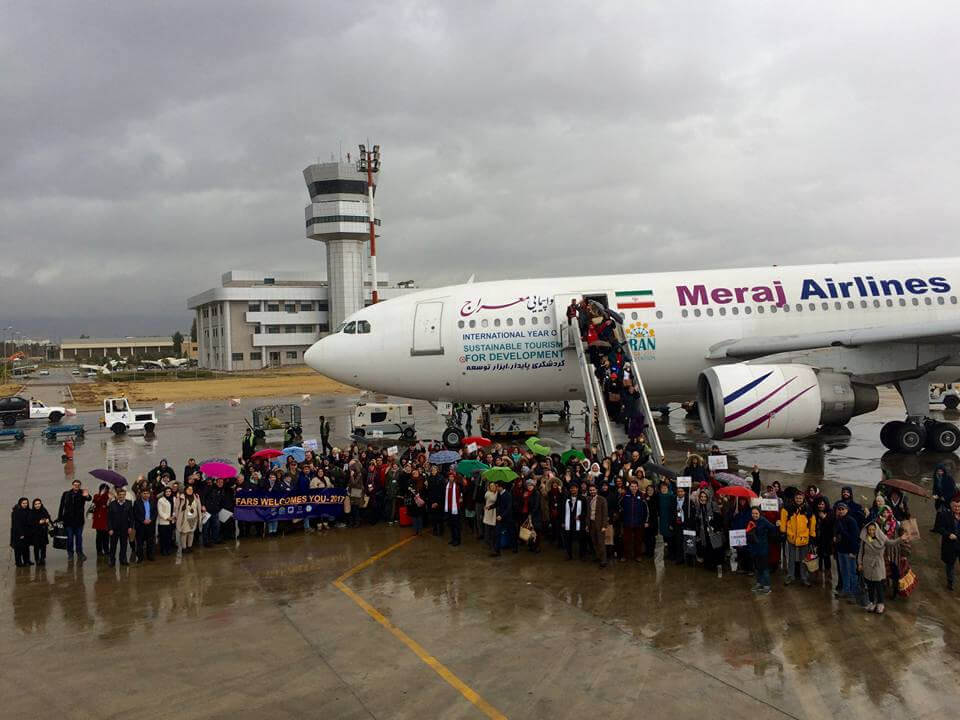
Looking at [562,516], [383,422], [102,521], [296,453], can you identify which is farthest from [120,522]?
[383,422]

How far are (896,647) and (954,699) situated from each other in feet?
3.83

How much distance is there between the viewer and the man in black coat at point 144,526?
12.2 m

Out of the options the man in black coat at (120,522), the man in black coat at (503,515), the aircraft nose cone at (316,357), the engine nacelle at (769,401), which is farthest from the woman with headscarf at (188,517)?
the engine nacelle at (769,401)

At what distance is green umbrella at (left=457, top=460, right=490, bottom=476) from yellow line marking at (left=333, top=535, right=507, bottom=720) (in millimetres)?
2521

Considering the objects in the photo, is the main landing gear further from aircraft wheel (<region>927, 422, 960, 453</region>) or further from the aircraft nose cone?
the aircraft nose cone

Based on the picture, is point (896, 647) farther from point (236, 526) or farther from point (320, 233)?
point (320, 233)

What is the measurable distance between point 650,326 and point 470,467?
9.06 meters

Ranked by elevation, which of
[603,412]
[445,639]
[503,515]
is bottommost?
[445,639]

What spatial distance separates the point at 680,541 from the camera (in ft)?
37.0

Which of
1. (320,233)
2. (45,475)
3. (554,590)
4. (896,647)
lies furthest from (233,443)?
(320,233)

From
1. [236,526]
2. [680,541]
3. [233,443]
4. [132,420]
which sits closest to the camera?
[680,541]

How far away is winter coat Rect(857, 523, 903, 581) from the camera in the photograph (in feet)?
28.8

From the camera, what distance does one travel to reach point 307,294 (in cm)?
11219

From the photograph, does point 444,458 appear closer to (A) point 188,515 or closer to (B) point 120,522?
(A) point 188,515
